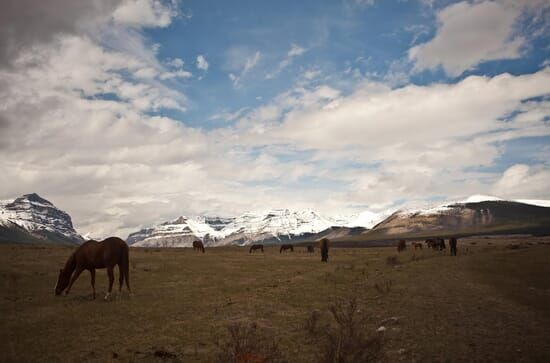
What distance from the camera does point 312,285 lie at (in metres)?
23.9

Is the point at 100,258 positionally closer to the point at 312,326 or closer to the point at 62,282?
the point at 62,282

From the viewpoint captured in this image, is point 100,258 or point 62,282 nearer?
point 100,258


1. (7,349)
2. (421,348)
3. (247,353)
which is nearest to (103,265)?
(7,349)

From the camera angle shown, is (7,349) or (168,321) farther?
(168,321)

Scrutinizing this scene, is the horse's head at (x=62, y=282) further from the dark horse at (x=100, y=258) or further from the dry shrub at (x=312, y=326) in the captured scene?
the dry shrub at (x=312, y=326)

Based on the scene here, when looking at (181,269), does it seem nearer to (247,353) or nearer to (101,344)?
(101,344)

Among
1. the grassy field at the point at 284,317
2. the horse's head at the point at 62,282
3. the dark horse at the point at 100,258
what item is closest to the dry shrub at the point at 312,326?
the grassy field at the point at 284,317

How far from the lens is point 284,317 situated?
1517 centimetres

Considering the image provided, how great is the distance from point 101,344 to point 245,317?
542 centimetres

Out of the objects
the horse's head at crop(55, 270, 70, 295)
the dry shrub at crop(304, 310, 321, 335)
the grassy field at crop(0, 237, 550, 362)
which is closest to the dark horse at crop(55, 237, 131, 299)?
the horse's head at crop(55, 270, 70, 295)

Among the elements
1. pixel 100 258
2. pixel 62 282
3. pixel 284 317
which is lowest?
pixel 284 317

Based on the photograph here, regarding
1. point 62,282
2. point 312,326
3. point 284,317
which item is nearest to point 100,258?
point 62,282

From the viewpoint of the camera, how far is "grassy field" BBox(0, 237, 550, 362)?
35.2ft

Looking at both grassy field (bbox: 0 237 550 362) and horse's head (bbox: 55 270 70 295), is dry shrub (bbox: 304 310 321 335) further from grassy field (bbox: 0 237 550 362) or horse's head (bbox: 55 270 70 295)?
horse's head (bbox: 55 270 70 295)
